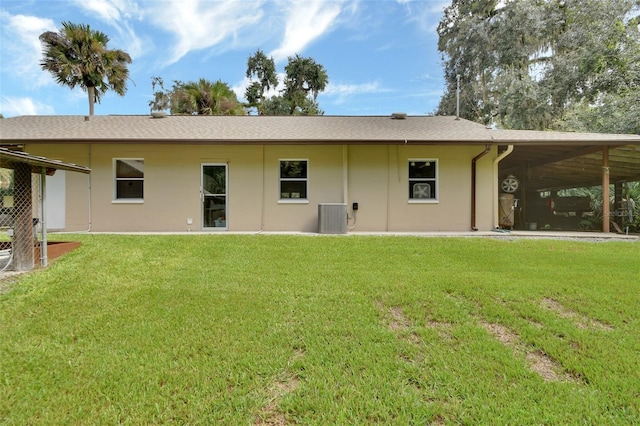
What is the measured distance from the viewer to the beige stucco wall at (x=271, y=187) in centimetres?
1002

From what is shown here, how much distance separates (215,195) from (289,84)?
85.4ft

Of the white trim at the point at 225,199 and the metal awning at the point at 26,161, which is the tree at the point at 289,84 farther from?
the metal awning at the point at 26,161

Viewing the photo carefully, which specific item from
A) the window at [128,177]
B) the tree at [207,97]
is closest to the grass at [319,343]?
the window at [128,177]

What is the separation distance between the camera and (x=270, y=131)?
10.6 meters

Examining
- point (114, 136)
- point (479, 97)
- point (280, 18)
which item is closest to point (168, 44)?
point (280, 18)

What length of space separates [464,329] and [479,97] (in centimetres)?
2468

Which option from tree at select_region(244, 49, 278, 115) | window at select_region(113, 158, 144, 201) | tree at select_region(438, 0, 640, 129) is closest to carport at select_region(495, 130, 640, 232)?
tree at select_region(438, 0, 640, 129)

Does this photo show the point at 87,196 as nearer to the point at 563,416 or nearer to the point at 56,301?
the point at 56,301

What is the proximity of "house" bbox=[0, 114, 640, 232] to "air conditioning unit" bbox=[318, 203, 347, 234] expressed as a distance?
1.85 feet

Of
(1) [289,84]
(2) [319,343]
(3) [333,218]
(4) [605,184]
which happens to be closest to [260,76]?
(1) [289,84]

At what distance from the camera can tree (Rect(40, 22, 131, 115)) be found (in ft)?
49.2

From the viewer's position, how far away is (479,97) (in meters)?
23.4

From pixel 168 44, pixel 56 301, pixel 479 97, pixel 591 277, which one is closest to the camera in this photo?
pixel 56 301

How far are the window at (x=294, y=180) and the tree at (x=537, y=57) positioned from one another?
13704 millimetres
